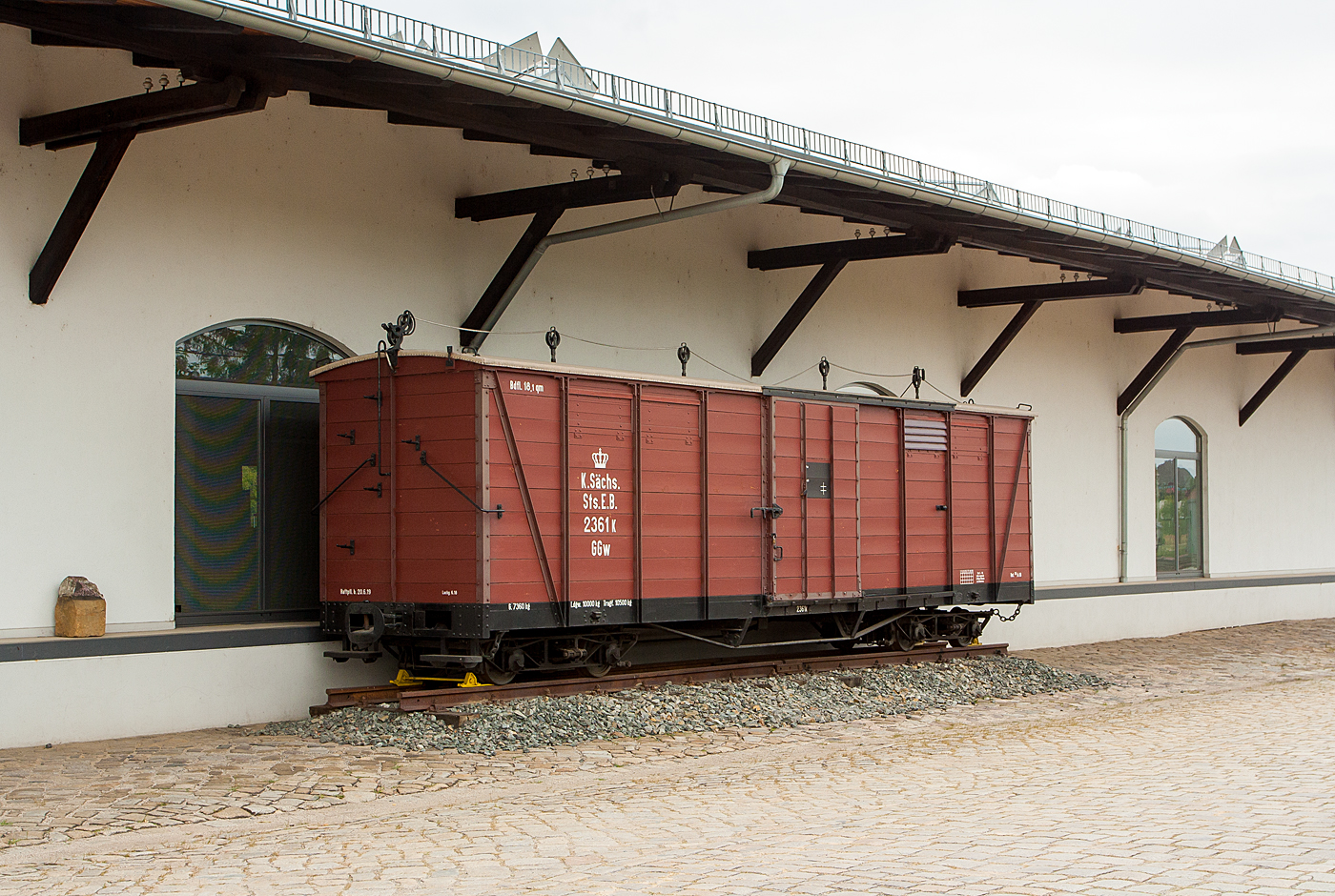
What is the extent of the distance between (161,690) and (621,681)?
385cm

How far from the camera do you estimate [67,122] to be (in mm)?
9805

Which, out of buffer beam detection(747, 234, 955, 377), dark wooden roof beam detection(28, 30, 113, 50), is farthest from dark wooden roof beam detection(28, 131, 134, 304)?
buffer beam detection(747, 234, 955, 377)

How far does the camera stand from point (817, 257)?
1535cm

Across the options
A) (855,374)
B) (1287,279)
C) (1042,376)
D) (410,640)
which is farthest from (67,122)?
(1287,279)

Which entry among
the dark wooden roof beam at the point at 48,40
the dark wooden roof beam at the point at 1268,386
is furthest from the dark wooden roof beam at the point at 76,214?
the dark wooden roof beam at the point at 1268,386

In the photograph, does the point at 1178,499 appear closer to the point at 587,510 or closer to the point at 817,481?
the point at 817,481

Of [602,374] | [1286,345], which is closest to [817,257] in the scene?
[602,374]

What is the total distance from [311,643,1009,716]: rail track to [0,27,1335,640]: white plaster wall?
1.94 meters

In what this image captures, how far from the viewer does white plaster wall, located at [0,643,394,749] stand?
9.63 metres

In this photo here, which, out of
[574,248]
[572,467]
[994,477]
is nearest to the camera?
[572,467]

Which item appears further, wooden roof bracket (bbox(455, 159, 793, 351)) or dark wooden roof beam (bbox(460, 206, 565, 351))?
dark wooden roof beam (bbox(460, 206, 565, 351))

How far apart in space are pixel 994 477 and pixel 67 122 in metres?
10.5

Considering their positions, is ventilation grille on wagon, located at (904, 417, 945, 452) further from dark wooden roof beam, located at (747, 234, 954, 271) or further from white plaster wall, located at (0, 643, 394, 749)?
white plaster wall, located at (0, 643, 394, 749)

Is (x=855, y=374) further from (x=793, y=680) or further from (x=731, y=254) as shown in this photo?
(x=793, y=680)
